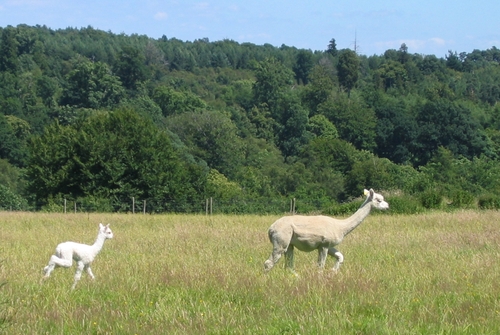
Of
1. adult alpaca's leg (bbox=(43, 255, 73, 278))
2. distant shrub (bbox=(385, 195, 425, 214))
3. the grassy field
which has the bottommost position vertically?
distant shrub (bbox=(385, 195, 425, 214))

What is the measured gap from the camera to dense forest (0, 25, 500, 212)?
52.2 m

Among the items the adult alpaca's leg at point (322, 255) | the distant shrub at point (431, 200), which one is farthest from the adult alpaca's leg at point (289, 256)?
the distant shrub at point (431, 200)

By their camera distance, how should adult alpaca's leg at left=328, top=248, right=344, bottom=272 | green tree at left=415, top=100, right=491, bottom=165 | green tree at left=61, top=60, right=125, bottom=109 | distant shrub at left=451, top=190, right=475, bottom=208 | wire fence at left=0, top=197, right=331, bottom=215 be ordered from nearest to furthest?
1. adult alpaca's leg at left=328, top=248, right=344, bottom=272
2. distant shrub at left=451, top=190, right=475, bottom=208
3. wire fence at left=0, top=197, right=331, bottom=215
4. green tree at left=415, top=100, right=491, bottom=165
5. green tree at left=61, top=60, right=125, bottom=109

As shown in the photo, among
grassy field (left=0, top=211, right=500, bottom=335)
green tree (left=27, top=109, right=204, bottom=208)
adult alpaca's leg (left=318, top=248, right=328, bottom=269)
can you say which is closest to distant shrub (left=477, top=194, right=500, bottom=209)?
grassy field (left=0, top=211, right=500, bottom=335)

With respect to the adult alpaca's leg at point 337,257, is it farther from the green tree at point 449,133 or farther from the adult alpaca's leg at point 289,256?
the green tree at point 449,133

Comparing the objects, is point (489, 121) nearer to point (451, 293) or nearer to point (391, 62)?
point (391, 62)

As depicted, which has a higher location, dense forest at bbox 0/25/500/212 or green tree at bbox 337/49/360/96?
A: green tree at bbox 337/49/360/96

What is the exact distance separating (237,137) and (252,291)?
85.6 m

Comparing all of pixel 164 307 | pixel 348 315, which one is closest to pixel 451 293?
pixel 348 315

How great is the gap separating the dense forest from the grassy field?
18.3 meters

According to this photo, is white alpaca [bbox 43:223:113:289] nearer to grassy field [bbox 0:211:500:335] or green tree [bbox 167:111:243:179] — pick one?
grassy field [bbox 0:211:500:335]

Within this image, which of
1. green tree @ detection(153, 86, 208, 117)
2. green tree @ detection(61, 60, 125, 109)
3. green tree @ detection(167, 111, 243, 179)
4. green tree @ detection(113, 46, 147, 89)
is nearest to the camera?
green tree @ detection(167, 111, 243, 179)

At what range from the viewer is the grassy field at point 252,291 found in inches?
386

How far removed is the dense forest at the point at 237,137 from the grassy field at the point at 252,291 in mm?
18282
